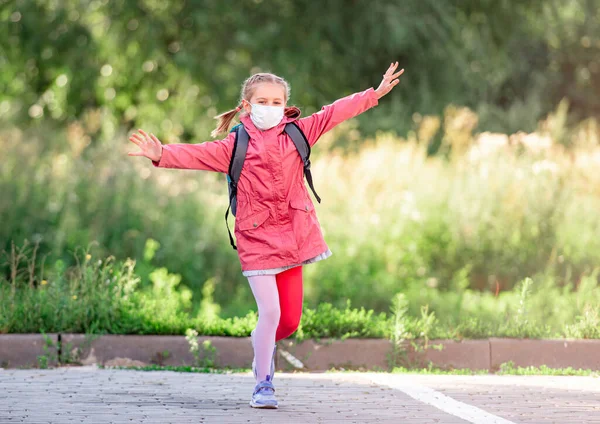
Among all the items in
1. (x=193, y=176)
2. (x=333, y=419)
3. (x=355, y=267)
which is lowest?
(x=333, y=419)

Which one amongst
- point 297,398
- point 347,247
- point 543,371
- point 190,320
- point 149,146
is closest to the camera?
point 149,146

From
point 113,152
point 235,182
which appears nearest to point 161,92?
point 113,152

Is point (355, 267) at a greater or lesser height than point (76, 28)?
lesser

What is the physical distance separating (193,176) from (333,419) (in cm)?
713

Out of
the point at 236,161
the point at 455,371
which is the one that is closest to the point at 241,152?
the point at 236,161

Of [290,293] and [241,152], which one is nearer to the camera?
[241,152]

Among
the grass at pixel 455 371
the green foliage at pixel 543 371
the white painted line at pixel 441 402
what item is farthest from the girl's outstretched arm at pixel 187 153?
the green foliage at pixel 543 371

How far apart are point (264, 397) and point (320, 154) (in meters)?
9.38

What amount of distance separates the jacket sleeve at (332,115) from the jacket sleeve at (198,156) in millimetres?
455

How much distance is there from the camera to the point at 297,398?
617 centimetres

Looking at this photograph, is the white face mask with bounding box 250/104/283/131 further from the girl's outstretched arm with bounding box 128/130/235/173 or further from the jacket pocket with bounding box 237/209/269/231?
the jacket pocket with bounding box 237/209/269/231

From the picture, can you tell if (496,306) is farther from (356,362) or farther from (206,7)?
(206,7)

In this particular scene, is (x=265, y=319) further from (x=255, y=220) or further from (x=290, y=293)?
(x=255, y=220)

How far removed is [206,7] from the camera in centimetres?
1914
